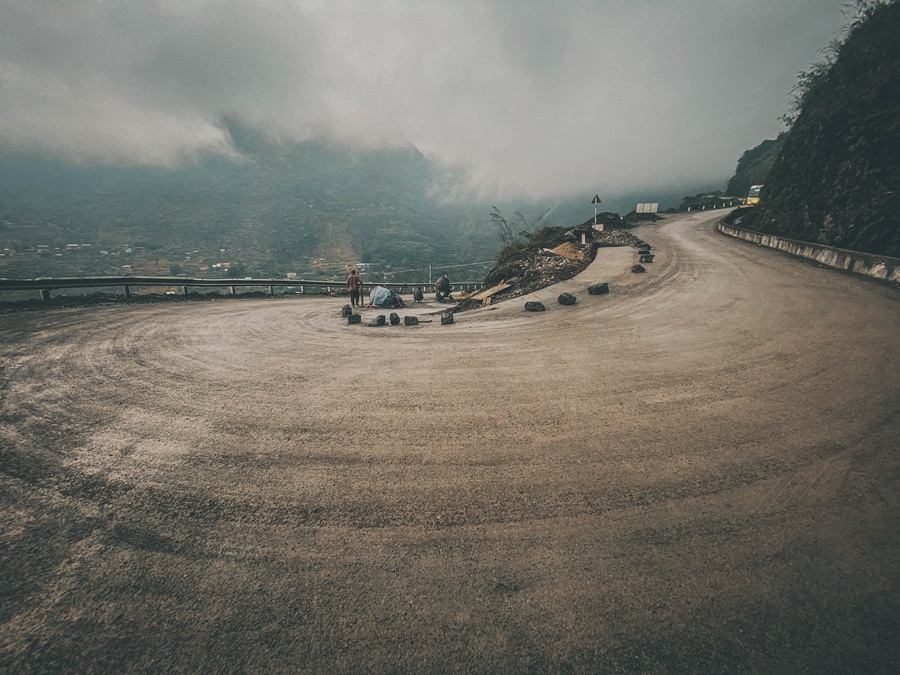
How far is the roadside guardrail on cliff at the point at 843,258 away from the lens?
936 centimetres

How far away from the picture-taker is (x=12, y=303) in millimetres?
10711

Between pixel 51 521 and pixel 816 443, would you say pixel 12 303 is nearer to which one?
pixel 51 521

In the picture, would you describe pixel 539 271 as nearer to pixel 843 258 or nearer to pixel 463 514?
pixel 843 258

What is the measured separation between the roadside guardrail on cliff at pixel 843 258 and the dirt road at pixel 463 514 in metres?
7.24

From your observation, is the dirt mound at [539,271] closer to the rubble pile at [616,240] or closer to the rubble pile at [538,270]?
the rubble pile at [538,270]

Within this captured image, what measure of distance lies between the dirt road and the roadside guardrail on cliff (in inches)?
285

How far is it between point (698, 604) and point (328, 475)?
262 cm

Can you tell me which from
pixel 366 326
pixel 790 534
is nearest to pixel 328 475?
pixel 790 534

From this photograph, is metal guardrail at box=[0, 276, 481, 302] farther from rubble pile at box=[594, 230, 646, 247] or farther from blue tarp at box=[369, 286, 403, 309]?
rubble pile at box=[594, 230, 646, 247]

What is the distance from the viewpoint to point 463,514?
2404 mm

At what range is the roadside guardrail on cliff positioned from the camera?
9356 millimetres

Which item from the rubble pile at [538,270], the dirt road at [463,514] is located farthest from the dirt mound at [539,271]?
the dirt road at [463,514]

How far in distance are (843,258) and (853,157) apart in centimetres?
632

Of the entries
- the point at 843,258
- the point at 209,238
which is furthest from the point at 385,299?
the point at 209,238
